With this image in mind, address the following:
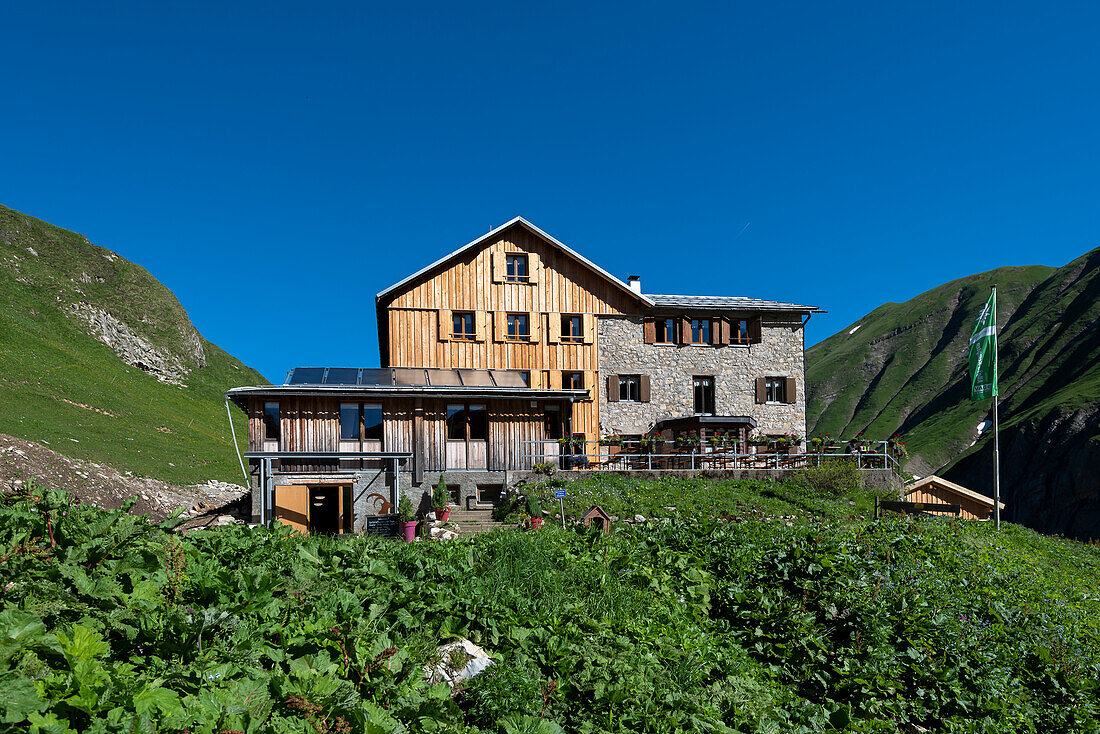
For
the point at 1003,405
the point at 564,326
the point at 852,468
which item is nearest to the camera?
the point at 852,468

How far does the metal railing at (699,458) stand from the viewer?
86.0 ft

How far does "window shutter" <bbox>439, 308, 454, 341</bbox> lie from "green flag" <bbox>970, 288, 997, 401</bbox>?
21056 millimetres

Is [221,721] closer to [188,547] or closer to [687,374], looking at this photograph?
[188,547]

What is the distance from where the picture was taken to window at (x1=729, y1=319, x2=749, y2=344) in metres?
34.6

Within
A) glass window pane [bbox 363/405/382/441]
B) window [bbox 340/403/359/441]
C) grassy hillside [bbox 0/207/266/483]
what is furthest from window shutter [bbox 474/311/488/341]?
grassy hillside [bbox 0/207/266/483]

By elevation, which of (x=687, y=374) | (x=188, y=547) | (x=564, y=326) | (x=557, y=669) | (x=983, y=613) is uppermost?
(x=564, y=326)

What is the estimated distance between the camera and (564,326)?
33.4 m

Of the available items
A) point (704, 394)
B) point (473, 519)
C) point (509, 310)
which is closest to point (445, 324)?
point (509, 310)

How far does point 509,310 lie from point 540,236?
162 inches

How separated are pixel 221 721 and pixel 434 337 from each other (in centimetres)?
2735

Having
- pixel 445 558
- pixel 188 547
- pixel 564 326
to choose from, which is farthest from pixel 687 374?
pixel 188 547

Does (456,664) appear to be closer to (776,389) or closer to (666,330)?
(666,330)

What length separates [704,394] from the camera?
3412cm

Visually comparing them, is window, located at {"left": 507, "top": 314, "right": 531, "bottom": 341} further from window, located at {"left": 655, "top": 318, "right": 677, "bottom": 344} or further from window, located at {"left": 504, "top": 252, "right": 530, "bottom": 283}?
window, located at {"left": 655, "top": 318, "right": 677, "bottom": 344}
